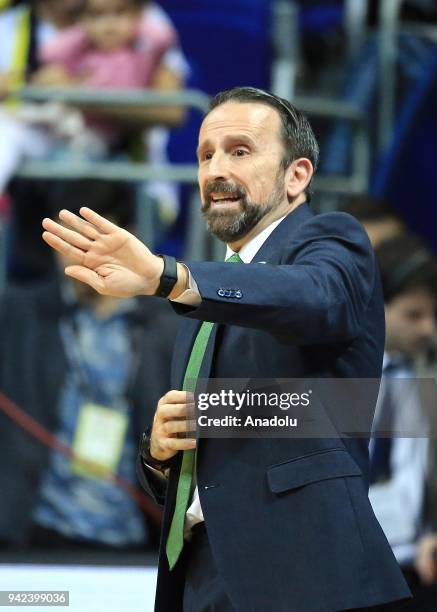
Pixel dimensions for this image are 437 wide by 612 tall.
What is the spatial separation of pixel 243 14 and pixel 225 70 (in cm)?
30

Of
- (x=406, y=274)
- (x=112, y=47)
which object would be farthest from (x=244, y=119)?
(x=112, y=47)

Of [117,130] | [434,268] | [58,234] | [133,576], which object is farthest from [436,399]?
[117,130]

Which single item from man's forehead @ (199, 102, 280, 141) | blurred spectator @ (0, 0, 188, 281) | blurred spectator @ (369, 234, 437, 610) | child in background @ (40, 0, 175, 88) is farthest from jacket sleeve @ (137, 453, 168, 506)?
child in background @ (40, 0, 175, 88)

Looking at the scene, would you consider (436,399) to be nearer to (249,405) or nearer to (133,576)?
(133,576)

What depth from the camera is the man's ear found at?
2.83 m

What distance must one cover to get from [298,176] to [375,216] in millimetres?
2825

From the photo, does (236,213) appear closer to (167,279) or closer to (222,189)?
(222,189)

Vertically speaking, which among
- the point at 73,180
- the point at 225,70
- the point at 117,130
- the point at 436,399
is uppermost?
the point at 225,70

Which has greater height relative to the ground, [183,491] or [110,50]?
[110,50]

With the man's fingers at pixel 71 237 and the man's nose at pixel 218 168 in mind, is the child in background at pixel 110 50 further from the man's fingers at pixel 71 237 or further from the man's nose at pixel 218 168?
the man's fingers at pixel 71 237

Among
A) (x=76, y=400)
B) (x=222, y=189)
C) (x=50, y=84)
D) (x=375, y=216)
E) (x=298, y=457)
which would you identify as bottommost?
(x=298, y=457)

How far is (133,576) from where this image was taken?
4.20 meters

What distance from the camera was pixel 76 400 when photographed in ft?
17.6

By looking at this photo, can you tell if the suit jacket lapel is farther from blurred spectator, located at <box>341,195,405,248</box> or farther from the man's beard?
blurred spectator, located at <box>341,195,405,248</box>
